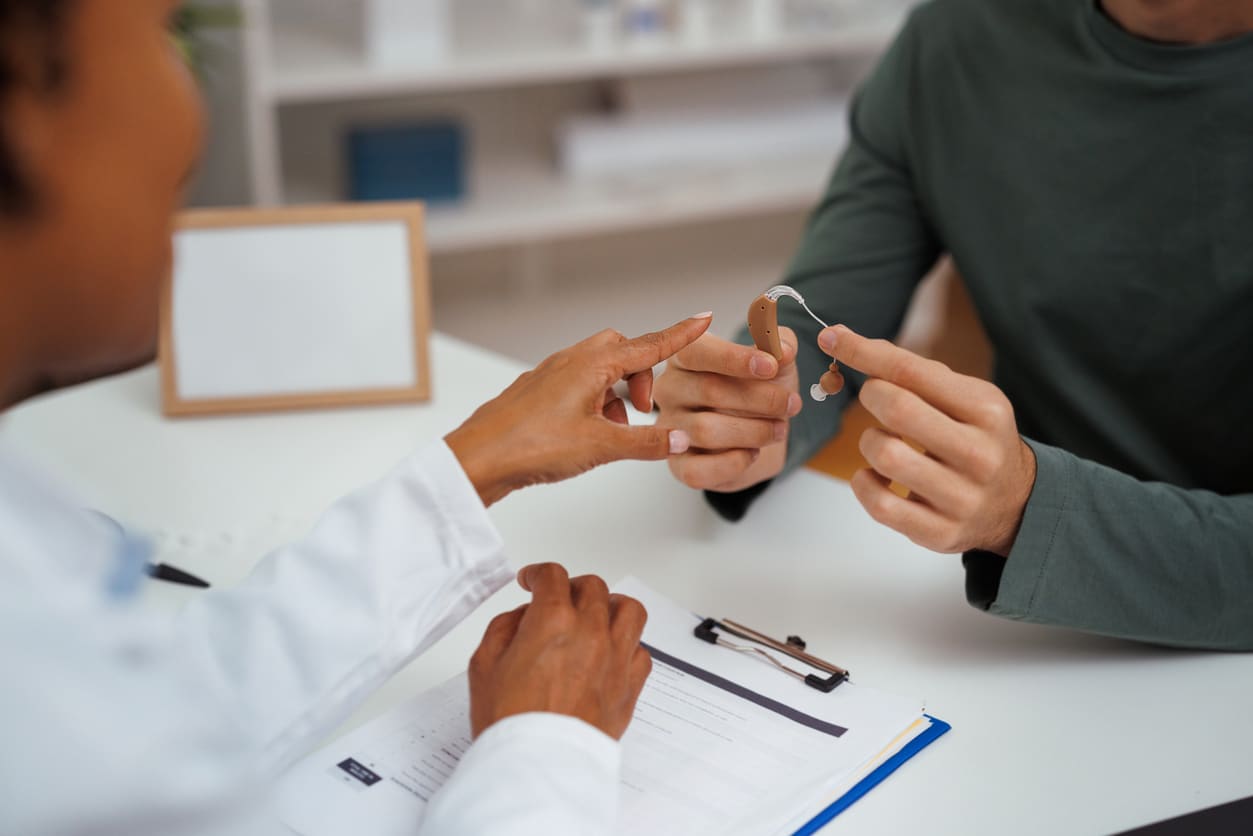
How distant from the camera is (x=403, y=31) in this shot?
2.45 meters

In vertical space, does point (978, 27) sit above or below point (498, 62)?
above

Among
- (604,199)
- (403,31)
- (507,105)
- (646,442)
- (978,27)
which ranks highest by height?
(978,27)

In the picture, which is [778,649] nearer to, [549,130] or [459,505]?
[459,505]

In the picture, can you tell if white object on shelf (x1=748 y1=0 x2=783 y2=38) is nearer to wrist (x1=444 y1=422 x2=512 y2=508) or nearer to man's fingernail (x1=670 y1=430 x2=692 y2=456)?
man's fingernail (x1=670 y1=430 x2=692 y2=456)

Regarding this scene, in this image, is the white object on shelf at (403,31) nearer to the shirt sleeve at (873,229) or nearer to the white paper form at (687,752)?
the shirt sleeve at (873,229)

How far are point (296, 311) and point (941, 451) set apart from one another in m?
0.77

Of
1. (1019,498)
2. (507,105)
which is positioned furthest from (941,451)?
(507,105)

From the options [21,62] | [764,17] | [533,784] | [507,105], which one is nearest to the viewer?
[21,62]

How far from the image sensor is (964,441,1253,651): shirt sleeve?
0.96m

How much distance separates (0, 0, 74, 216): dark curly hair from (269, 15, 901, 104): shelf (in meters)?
1.75

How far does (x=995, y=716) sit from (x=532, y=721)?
14.3 inches

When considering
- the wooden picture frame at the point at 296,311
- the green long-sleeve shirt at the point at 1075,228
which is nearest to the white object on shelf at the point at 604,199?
the wooden picture frame at the point at 296,311

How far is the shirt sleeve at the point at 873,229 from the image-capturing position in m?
1.38

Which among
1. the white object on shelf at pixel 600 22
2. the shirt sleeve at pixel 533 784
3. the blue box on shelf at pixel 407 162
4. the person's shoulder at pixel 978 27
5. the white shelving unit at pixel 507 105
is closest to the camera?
the shirt sleeve at pixel 533 784
